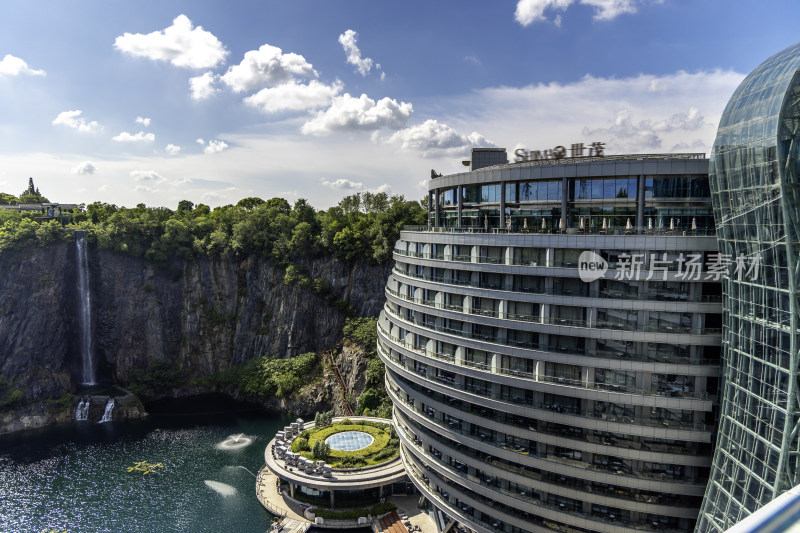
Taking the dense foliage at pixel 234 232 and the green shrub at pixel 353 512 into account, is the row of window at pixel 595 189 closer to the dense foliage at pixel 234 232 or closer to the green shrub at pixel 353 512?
the green shrub at pixel 353 512

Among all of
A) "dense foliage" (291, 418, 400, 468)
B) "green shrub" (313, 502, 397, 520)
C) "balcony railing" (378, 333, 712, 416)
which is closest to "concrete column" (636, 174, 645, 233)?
"balcony railing" (378, 333, 712, 416)

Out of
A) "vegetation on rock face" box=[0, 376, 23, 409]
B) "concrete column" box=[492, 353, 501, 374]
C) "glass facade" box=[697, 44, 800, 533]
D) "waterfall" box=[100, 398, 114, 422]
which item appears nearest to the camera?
"glass facade" box=[697, 44, 800, 533]

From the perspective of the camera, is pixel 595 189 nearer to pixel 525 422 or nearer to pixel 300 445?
pixel 525 422

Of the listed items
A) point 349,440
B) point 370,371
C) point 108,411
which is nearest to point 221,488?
point 349,440

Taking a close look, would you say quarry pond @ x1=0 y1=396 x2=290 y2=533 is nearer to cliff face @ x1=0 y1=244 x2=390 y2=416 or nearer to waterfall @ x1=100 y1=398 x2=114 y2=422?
waterfall @ x1=100 y1=398 x2=114 y2=422

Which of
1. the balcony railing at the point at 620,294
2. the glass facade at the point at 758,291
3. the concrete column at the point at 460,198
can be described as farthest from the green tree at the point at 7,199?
the glass facade at the point at 758,291

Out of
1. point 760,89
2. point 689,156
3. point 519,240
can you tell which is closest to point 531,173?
point 519,240

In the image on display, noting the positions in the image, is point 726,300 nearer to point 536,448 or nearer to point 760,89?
point 760,89
